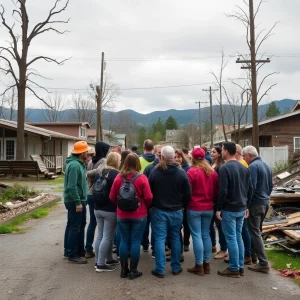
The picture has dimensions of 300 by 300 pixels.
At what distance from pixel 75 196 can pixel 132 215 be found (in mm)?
1123

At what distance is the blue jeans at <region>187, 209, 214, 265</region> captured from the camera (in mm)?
5996

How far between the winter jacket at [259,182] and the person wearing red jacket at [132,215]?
173 cm

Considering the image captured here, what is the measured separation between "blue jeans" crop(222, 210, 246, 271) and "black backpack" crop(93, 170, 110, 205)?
1.78 meters

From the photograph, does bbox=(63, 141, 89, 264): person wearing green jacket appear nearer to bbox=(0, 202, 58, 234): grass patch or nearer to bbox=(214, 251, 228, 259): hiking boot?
bbox=(214, 251, 228, 259): hiking boot

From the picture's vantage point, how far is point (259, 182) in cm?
639

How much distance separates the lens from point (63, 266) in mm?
6461

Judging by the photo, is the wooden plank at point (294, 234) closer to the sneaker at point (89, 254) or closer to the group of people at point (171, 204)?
the group of people at point (171, 204)

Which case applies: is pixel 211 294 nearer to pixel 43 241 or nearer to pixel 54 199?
pixel 43 241

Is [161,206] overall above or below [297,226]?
above

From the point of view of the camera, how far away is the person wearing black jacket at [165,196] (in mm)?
5895

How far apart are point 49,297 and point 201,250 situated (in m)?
2.25

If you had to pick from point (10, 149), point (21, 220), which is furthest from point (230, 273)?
point (10, 149)

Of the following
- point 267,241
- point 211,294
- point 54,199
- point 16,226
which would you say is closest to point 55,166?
point 54,199

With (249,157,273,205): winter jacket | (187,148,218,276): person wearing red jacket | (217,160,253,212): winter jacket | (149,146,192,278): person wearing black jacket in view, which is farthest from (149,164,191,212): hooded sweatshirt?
(249,157,273,205): winter jacket
